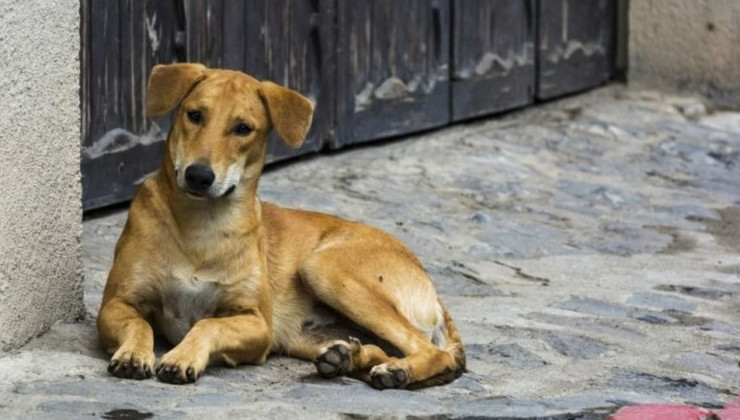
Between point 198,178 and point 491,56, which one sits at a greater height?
point 198,178

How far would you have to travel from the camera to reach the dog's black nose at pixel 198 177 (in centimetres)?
509

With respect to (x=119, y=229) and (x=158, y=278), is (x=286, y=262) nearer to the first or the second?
(x=158, y=278)

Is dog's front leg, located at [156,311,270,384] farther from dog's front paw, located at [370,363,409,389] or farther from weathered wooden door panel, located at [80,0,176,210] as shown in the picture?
weathered wooden door panel, located at [80,0,176,210]

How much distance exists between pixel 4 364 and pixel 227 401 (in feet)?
2.49

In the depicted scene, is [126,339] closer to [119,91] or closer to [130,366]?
[130,366]

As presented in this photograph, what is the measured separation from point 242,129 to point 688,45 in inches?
273

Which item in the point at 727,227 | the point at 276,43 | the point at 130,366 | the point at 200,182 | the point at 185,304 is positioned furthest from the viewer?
the point at 727,227

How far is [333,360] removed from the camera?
16.6 ft

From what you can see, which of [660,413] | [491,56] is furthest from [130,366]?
[491,56]

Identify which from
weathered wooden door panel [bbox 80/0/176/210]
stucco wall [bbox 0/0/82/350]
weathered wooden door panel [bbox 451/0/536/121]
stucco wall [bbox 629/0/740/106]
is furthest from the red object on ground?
stucco wall [bbox 629/0/740/106]

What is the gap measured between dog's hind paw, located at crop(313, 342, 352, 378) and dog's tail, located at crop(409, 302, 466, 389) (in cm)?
22

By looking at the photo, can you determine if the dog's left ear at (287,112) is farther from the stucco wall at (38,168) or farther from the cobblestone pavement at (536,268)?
the cobblestone pavement at (536,268)

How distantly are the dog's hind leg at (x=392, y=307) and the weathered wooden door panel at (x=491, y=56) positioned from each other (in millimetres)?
4361

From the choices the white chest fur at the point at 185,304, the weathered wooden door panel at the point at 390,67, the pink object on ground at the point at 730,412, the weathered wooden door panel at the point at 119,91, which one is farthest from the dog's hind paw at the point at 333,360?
the weathered wooden door panel at the point at 390,67
